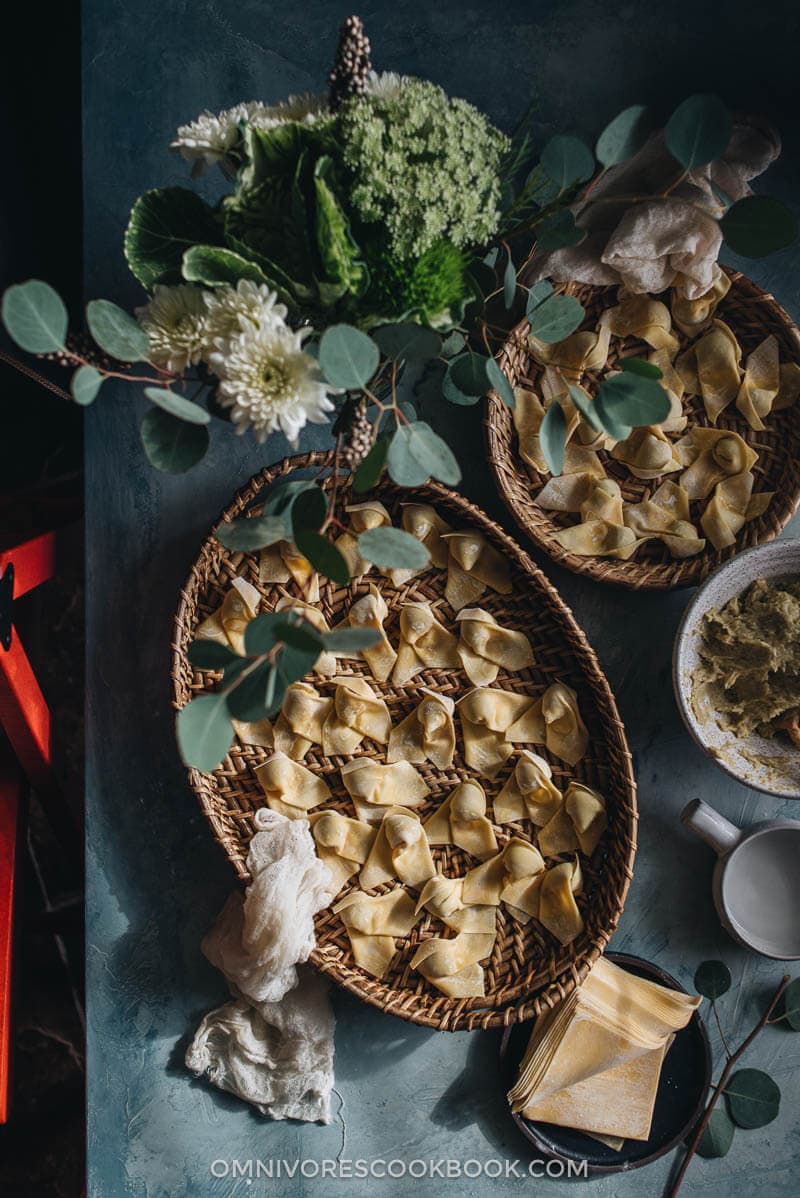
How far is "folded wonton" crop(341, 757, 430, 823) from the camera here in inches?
51.4

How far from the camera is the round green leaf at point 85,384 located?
2.91ft

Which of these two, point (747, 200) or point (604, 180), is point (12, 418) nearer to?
point (604, 180)

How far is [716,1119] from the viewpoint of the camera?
144 cm

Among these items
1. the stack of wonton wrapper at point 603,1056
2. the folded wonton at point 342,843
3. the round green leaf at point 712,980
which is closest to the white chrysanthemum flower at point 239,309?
the folded wonton at point 342,843

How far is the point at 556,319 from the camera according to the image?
1.17 meters

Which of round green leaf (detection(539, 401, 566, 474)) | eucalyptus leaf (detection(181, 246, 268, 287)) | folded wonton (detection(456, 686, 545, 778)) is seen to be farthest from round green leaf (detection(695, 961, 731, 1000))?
eucalyptus leaf (detection(181, 246, 268, 287))

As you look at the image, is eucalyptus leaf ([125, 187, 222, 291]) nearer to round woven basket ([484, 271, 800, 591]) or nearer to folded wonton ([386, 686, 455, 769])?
round woven basket ([484, 271, 800, 591])

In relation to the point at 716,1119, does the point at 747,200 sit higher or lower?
higher

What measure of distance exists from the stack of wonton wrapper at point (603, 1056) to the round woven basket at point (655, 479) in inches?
23.6

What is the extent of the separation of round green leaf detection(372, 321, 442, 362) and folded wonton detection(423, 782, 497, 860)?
0.62 metres

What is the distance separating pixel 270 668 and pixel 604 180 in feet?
2.76

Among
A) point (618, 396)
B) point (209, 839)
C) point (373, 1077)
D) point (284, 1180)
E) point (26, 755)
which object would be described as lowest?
point (284, 1180)

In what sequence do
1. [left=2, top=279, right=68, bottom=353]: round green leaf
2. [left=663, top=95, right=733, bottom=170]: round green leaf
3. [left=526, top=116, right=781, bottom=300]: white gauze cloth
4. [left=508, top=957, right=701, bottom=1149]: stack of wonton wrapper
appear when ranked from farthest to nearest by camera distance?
[left=508, top=957, right=701, bottom=1149]: stack of wonton wrapper, [left=526, top=116, right=781, bottom=300]: white gauze cloth, [left=663, top=95, right=733, bottom=170]: round green leaf, [left=2, top=279, right=68, bottom=353]: round green leaf

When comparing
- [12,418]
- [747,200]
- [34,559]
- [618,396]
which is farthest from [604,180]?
[12,418]
